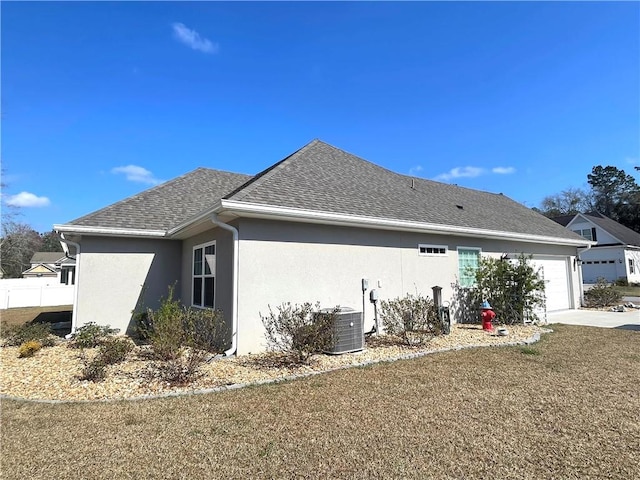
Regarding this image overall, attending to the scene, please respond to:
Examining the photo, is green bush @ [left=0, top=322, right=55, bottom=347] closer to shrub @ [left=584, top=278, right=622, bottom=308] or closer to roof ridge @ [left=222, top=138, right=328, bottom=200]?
roof ridge @ [left=222, top=138, right=328, bottom=200]

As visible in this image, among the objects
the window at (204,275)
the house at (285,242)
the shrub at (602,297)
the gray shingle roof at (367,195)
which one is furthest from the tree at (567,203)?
the window at (204,275)

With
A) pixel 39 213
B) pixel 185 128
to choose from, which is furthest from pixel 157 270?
pixel 39 213

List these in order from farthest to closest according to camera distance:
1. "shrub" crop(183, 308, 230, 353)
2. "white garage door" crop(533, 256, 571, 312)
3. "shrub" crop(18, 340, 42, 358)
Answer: "white garage door" crop(533, 256, 571, 312)
"shrub" crop(18, 340, 42, 358)
"shrub" crop(183, 308, 230, 353)

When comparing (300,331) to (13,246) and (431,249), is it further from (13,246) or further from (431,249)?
(13,246)

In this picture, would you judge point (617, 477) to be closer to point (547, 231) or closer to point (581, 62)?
point (581, 62)

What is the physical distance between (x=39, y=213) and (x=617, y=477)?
4961 cm

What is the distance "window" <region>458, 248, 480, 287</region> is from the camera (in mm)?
11414

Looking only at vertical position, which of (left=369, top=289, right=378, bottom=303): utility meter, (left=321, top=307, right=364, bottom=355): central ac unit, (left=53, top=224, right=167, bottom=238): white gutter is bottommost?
Result: (left=321, top=307, right=364, bottom=355): central ac unit

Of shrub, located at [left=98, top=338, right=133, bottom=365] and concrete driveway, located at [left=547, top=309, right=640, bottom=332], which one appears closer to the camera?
shrub, located at [left=98, top=338, right=133, bottom=365]

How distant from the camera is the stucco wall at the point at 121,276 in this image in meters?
10.0

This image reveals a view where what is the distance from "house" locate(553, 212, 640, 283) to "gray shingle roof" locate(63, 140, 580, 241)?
70.2ft

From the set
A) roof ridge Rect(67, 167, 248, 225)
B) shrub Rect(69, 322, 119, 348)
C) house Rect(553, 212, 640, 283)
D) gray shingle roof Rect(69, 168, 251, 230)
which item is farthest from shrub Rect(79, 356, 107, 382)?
house Rect(553, 212, 640, 283)

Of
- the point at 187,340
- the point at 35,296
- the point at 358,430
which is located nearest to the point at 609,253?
the point at 358,430

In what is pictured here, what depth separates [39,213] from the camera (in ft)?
127
